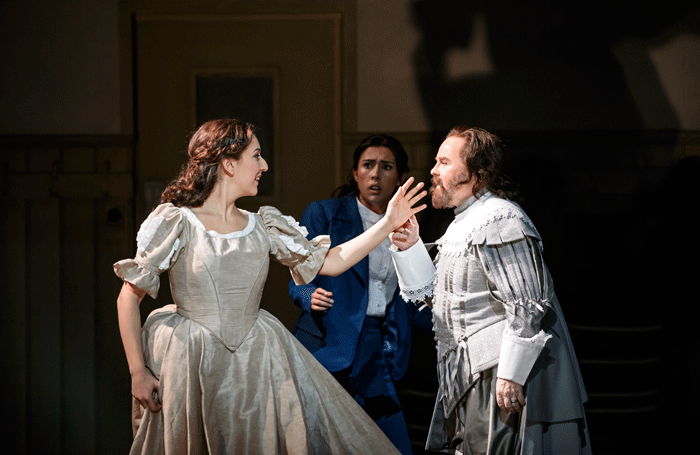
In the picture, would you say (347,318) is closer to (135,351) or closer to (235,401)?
(235,401)

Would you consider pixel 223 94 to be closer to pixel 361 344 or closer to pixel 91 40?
pixel 91 40

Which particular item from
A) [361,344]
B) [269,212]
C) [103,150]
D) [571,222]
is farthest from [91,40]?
[571,222]

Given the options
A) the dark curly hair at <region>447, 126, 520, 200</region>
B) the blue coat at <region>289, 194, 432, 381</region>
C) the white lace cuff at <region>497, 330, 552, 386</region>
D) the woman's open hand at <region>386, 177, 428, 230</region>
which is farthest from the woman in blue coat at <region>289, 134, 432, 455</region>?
the white lace cuff at <region>497, 330, 552, 386</region>

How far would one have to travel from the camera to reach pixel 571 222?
11.3 ft

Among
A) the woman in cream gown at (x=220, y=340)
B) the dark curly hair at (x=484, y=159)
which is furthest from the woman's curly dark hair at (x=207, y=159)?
the dark curly hair at (x=484, y=159)

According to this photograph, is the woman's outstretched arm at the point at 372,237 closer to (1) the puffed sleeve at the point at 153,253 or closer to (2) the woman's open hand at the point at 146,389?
(1) the puffed sleeve at the point at 153,253

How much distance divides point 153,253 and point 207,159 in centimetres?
33

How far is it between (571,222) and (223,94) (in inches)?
81.2

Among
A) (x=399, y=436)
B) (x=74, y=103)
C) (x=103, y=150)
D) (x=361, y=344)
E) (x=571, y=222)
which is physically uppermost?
(x=74, y=103)

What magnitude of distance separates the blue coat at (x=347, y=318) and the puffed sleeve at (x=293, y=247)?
46cm

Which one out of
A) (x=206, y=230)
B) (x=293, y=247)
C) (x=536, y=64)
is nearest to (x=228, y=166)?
(x=206, y=230)

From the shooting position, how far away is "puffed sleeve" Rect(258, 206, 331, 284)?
193 cm

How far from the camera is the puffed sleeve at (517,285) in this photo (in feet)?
5.90

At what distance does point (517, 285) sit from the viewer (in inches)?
72.5
